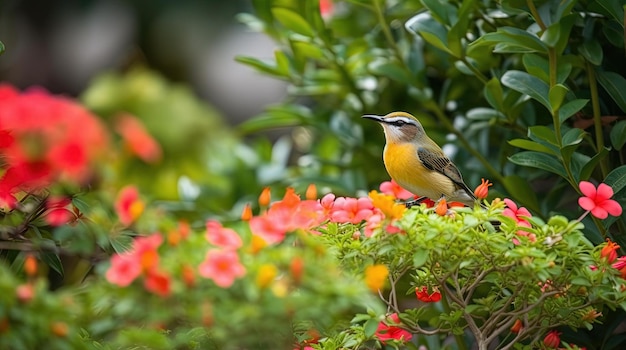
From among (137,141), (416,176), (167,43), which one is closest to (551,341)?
(416,176)

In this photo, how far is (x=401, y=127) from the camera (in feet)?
7.02

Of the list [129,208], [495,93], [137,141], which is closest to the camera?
[129,208]

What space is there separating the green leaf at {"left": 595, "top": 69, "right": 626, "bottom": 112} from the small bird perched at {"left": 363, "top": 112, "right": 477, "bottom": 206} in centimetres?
41

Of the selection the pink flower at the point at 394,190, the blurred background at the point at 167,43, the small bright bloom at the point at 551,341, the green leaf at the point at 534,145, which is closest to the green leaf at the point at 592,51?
the green leaf at the point at 534,145

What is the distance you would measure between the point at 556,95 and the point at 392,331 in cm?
61

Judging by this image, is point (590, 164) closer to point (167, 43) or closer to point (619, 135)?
point (619, 135)

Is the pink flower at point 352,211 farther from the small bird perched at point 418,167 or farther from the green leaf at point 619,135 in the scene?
the green leaf at point 619,135

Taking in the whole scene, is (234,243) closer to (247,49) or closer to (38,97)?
(38,97)

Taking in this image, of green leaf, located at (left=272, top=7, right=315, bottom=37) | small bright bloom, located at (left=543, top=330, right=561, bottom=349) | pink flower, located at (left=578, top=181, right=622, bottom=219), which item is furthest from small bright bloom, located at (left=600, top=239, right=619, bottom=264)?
green leaf, located at (left=272, top=7, right=315, bottom=37)

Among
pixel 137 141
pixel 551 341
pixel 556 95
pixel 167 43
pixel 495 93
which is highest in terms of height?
pixel 556 95

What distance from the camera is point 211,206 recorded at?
2.85 metres

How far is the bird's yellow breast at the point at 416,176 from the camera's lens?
2.08 m

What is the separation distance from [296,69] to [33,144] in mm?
1329

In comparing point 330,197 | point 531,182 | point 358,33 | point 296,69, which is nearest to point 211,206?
point 296,69
